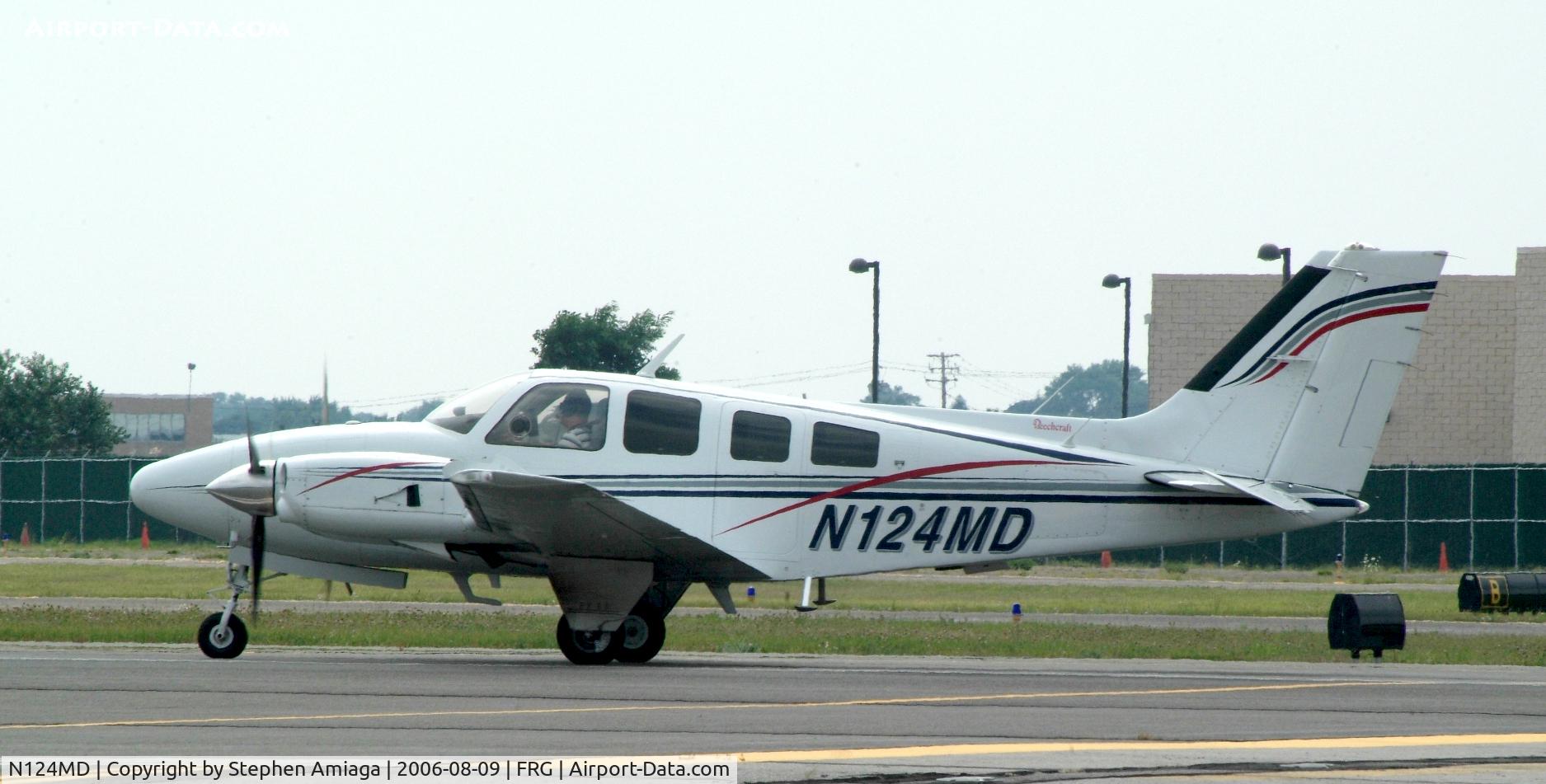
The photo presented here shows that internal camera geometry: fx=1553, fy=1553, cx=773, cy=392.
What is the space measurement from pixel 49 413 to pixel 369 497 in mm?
47862

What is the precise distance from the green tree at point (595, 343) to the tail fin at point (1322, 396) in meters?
25.0

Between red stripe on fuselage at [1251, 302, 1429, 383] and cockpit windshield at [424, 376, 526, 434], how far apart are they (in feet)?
24.6

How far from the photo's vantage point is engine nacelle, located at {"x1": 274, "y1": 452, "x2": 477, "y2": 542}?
14.2m

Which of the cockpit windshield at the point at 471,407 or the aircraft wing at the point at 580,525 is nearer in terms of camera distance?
the aircraft wing at the point at 580,525

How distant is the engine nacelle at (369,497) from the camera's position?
14.2 metres

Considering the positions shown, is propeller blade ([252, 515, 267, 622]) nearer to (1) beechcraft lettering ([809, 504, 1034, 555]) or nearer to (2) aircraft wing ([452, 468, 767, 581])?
(2) aircraft wing ([452, 468, 767, 581])

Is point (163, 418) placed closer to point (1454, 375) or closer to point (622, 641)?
point (1454, 375)

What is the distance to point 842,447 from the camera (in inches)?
580

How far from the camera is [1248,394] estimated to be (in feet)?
50.8

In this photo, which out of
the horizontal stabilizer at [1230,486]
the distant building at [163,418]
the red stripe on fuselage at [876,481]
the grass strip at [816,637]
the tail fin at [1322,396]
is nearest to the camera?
the red stripe on fuselage at [876,481]

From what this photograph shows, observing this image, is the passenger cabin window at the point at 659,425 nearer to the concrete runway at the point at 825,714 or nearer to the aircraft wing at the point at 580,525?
the aircraft wing at the point at 580,525

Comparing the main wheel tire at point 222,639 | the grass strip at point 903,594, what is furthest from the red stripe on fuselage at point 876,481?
the grass strip at point 903,594

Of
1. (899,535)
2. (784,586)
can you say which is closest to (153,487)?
(899,535)

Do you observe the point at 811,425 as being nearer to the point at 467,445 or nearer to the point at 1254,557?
the point at 467,445
